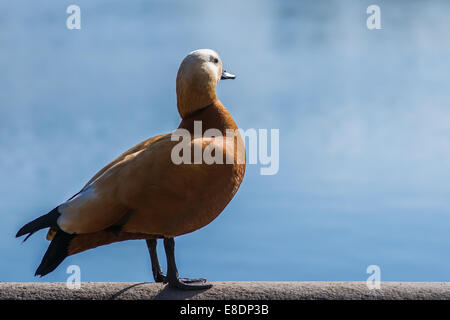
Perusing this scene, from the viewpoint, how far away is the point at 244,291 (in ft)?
10.8

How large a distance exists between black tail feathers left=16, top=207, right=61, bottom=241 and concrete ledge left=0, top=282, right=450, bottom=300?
456 mm

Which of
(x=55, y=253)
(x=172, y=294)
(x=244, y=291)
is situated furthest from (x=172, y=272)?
(x=55, y=253)

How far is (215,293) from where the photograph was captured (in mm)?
3273

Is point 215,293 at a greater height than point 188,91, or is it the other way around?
point 188,91

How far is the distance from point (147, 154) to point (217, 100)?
23.0 inches

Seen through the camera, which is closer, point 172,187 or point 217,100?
point 172,187

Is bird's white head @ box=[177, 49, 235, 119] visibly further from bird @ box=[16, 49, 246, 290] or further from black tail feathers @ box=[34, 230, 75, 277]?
black tail feathers @ box=[34, 230, 75, 277]

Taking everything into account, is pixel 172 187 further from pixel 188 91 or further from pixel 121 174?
pixel 188 91

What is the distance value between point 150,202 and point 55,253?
1.93 ft

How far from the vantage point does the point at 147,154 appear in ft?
10.6

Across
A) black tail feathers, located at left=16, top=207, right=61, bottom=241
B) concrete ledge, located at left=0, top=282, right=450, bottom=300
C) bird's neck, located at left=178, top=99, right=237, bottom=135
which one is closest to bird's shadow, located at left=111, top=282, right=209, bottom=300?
concrete ledge, located at left=0, top=282, right=450, bottom=300

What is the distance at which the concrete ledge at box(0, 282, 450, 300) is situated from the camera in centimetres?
328
